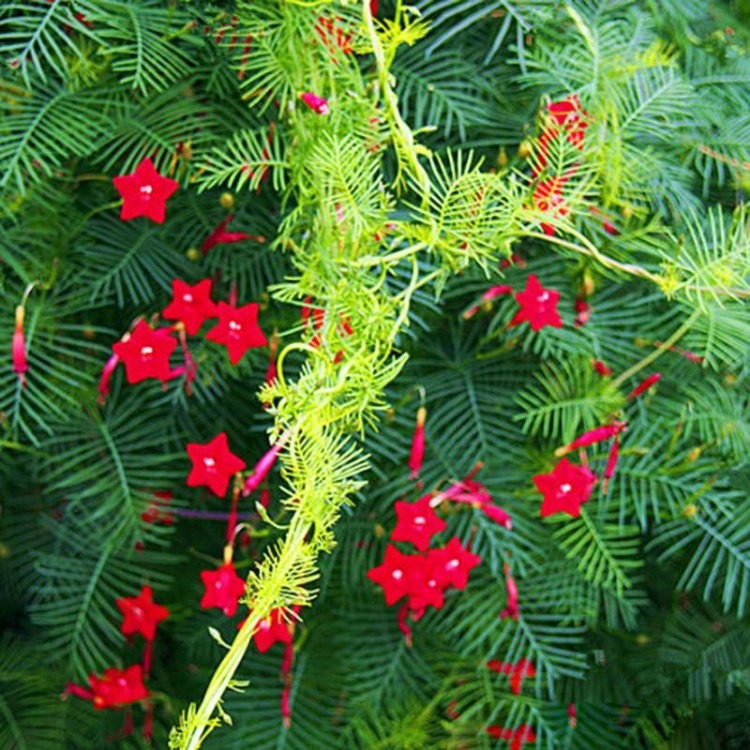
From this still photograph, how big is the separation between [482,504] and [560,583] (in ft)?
0.36

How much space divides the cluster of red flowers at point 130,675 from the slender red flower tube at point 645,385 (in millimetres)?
429

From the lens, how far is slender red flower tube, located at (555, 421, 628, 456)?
0.87 m

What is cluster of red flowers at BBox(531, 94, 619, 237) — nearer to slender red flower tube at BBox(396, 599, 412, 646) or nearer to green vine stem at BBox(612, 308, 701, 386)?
green vine stem at BBox(612, 308, 701, 386)

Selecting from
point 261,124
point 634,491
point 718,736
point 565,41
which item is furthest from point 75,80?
point 718,736

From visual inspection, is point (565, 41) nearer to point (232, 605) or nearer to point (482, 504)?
point (482, 504)

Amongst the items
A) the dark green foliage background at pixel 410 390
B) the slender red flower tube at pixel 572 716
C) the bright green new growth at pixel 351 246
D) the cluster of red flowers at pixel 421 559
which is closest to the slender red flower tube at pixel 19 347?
the dark green foliage background at pixel 410 390

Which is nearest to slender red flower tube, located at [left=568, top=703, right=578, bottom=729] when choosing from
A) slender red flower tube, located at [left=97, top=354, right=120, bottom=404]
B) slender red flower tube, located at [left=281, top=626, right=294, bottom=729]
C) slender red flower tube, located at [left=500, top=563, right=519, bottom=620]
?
slender red flower tube, located at [left=500, top=563, right=519, bottom=620]

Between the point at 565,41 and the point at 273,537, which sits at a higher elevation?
the point at 565,41

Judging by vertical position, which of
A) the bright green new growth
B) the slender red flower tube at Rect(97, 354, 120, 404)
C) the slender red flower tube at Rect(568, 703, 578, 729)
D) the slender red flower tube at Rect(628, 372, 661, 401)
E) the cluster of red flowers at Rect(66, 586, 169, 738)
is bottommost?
the cluster of red flowers at Rect(66, 586, 169, 738)

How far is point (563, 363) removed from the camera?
886mm

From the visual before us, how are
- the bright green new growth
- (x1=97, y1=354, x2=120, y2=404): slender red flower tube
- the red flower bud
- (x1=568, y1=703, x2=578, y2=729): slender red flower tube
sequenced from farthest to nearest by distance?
1. (x1=568, y1=703, x2=578, y2=729): slender red flower tube
2. (x1=97, y1=354, x2=120, y2=404): slender red flower tube
3. the red flower bud
4. the bright green new growth

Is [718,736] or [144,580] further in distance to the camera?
[718,736]

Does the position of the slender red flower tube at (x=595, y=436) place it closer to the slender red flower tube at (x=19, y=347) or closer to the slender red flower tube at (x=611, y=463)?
the slender red flower tube at (x=611, y=463)

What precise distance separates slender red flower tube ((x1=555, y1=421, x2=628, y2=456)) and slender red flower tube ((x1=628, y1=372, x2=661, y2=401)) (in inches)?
1.2
